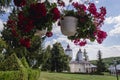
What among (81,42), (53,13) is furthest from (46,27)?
(81,42)

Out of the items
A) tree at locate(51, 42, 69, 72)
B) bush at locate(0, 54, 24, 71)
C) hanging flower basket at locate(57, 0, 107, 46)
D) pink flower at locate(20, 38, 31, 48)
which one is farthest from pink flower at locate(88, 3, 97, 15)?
tree at locate(51, 42, 69, 72)

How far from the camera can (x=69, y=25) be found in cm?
600

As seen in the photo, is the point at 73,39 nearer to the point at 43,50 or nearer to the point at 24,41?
the point at 24,41

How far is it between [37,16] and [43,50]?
2483 inches

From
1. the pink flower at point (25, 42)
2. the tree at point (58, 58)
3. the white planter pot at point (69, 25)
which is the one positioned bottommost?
the pink flower at point (25, 42)

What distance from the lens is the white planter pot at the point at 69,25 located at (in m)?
5.98

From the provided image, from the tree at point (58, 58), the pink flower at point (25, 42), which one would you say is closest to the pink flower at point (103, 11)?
the pink flower at point (25, 42)

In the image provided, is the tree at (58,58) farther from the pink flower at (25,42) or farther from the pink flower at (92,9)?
the pink flower at (92,9)

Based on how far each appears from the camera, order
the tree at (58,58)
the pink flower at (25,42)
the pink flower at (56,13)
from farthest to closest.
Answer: the tree at (58,58)
the pink flower at (25,42)
the pink flower at (56,13)

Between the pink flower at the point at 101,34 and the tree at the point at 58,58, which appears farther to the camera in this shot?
the tree at the point at 58,58

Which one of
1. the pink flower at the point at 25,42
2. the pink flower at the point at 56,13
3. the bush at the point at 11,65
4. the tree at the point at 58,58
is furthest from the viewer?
the tree at the point at 58,58

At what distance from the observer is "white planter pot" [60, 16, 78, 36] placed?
5.98m

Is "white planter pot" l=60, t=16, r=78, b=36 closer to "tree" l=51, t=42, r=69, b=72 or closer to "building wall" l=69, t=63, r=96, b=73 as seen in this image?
"tree" l=51, t=42, r=69, b=72

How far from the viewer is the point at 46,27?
6.09m
